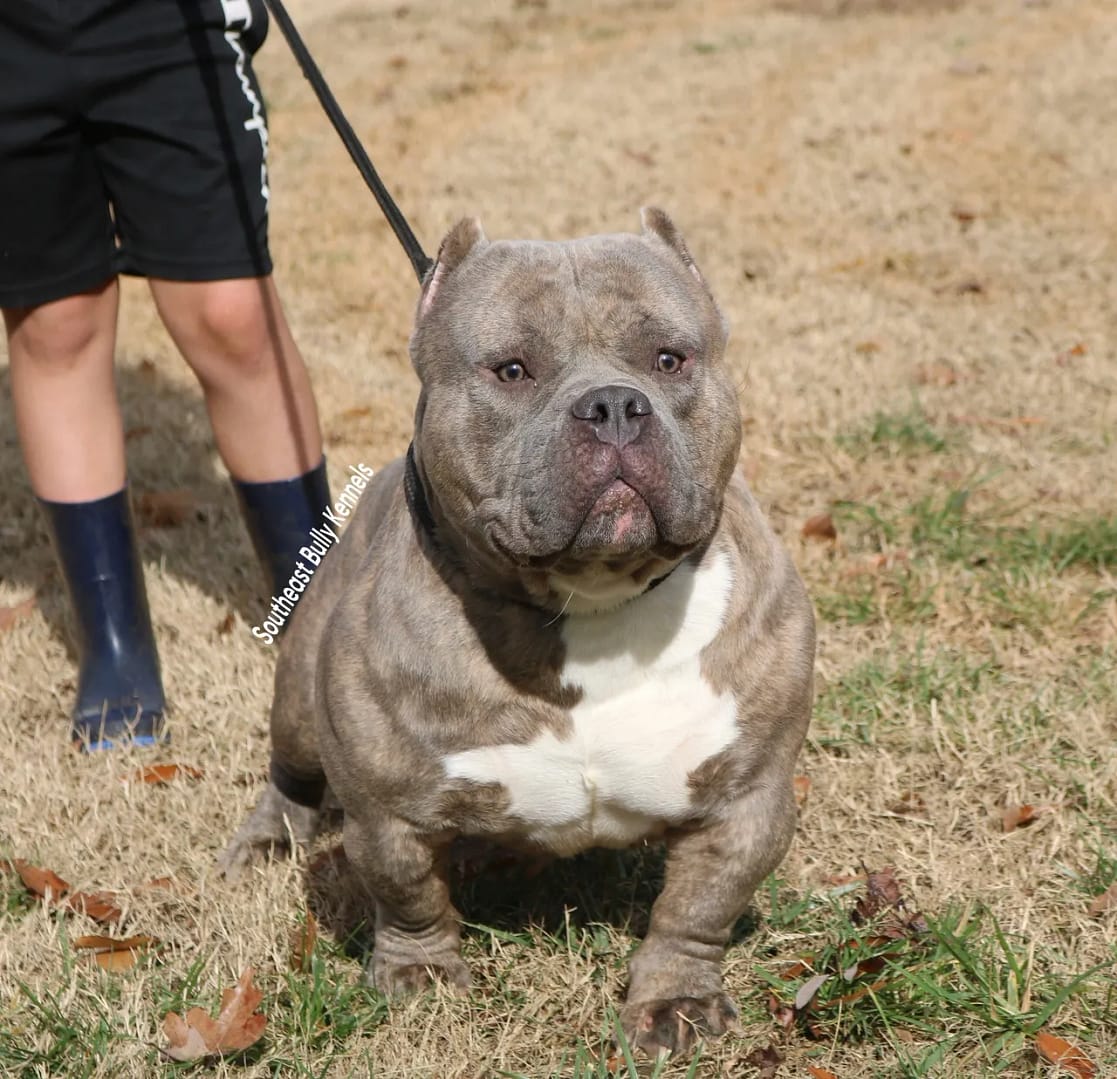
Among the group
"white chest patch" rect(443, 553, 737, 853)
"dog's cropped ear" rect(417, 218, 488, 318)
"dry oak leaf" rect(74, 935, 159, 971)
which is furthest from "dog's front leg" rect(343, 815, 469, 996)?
"dog's cropped ear" rect(417, 218, 488, 318)

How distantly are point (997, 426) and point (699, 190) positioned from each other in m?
3.98

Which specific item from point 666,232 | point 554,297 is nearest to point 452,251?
point 554,297

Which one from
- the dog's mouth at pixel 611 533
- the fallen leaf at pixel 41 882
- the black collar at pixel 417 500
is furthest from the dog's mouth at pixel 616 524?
the fallen leaf at pixel 41 882

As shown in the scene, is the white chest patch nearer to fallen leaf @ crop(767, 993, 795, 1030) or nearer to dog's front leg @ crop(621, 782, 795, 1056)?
dog's front leg @ crop(621, 782, 795, 1056)

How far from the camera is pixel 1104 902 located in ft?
9.90

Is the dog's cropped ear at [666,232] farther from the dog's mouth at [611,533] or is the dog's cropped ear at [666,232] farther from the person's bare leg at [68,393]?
the person's bare leg at [68,393]

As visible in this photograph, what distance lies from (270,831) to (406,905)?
28.9 inches

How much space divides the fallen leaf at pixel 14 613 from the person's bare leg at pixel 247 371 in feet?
3.24

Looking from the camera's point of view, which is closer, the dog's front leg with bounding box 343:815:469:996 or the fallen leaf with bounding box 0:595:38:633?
the dog's front leg with bounding box 343:815:469:996

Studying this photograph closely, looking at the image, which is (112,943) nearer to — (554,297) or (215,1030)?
(215,1030)

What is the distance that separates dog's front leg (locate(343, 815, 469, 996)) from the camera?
2770 millimetres

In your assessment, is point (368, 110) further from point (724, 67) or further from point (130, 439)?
point (130, 439)

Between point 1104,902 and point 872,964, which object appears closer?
point 872,964

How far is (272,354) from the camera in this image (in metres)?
3.95
